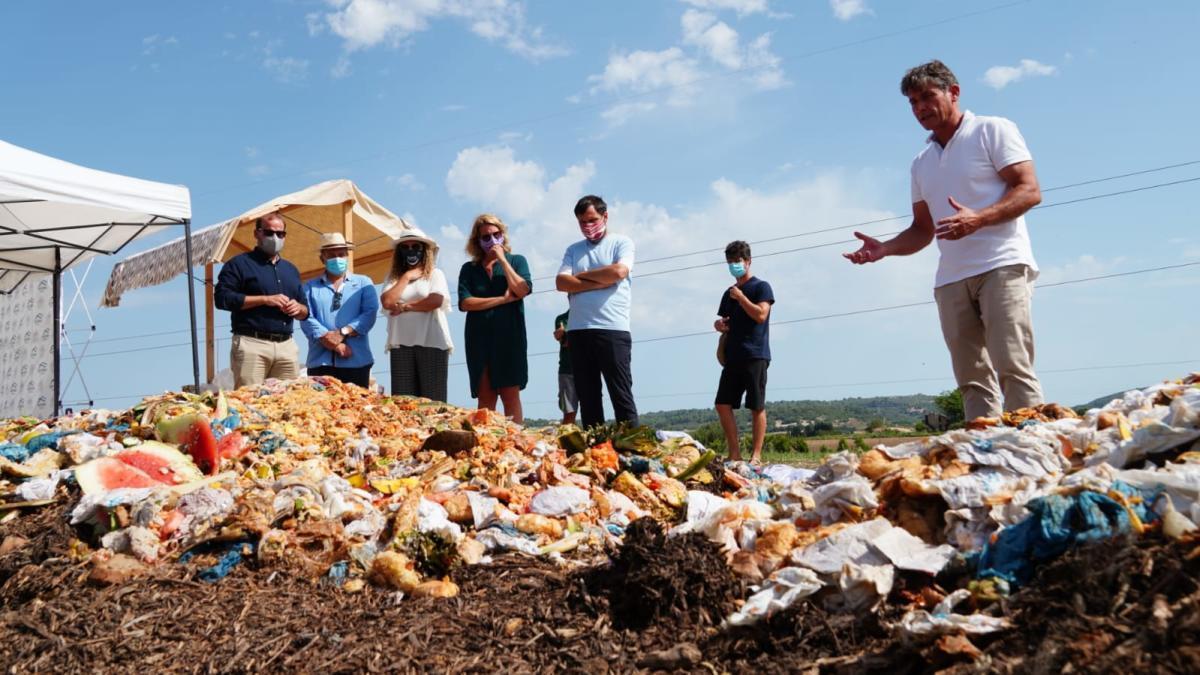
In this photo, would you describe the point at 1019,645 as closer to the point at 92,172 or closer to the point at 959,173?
Answer: the point at 959,173

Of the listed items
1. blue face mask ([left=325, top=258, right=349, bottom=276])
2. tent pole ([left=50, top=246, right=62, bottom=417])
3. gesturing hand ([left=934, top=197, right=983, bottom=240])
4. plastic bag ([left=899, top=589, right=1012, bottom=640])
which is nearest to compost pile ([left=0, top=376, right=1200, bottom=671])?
plastic bag ([left=899, top=589, right=1012, bottom=640])

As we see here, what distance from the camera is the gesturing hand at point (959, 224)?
3855 millimetres

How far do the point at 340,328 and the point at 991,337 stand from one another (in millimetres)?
4607

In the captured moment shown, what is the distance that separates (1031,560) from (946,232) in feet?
6.43

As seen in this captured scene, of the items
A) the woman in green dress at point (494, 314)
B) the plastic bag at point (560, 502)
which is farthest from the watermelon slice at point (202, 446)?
the woman in green dress at point (494, 314)

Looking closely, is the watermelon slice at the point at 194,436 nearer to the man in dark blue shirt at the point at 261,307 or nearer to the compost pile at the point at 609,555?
the compost pile at the point at 609,555

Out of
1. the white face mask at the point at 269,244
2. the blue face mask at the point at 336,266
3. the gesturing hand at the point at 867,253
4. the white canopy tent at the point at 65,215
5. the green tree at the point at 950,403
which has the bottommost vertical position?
the green tree at the point at 950,403

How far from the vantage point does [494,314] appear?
19.9 ft

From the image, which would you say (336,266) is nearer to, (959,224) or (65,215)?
(959,224)

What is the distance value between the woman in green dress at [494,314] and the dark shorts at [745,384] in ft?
4.95

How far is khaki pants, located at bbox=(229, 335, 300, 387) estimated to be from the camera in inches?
258

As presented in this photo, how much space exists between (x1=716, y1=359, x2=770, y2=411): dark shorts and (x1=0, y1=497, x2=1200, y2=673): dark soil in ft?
11.7

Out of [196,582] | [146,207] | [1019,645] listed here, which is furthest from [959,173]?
[146,207]

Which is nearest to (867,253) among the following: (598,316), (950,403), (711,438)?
(598,316)
